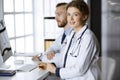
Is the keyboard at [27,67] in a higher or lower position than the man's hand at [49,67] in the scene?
lower

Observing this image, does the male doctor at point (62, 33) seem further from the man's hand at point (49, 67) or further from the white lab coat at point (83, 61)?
the white lab coat at point (83, 61)

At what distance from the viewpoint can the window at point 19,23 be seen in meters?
3.31

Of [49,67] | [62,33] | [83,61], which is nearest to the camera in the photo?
[83,61]

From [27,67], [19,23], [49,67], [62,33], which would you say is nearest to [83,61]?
[49,67]

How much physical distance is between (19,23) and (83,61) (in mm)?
2051

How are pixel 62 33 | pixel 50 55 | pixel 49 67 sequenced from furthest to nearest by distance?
pixel 62 33 < pixel 50 55 < pixel 49 67

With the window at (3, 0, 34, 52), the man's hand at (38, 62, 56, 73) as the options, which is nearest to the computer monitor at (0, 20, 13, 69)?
the man's hand at (38, 62, 56, 73)

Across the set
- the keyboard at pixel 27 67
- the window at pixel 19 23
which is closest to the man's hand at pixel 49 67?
the keyboard at pixel 27 67

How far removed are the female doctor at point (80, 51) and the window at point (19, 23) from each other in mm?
1592

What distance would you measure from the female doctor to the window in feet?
Result: 5.22

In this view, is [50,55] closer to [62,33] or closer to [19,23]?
Result: [62,33]

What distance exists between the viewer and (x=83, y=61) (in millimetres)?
1667

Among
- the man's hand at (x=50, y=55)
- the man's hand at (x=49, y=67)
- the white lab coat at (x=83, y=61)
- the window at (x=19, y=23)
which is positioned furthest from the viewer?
the window at (x=19, y=23)

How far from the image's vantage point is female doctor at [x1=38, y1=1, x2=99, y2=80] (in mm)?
1674
